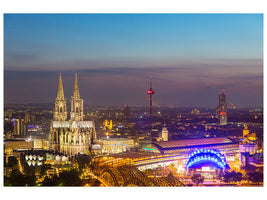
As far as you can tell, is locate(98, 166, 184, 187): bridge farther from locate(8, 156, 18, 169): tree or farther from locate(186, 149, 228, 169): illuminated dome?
locate(8, 156, 18, 169): tree

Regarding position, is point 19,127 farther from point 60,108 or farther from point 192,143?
point 192,143

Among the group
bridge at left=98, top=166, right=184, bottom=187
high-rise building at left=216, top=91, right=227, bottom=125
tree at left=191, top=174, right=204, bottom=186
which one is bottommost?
tree at left=191, top=174, right=204, bottom=186

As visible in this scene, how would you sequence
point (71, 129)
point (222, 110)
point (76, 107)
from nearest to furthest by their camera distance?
point (71, 129) → point (76, 107) → point (222, 110)

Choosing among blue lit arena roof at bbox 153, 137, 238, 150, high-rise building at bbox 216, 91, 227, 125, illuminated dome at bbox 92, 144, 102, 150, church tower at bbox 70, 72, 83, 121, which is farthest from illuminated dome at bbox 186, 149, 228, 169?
church tower at bbox 70, 72, 83, 121

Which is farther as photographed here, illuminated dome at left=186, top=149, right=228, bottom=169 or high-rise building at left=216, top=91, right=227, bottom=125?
high-rise building at left=216, top=91, right=227, bottom=125

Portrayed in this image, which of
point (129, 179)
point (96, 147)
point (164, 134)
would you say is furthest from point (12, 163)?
point (164, 134)
